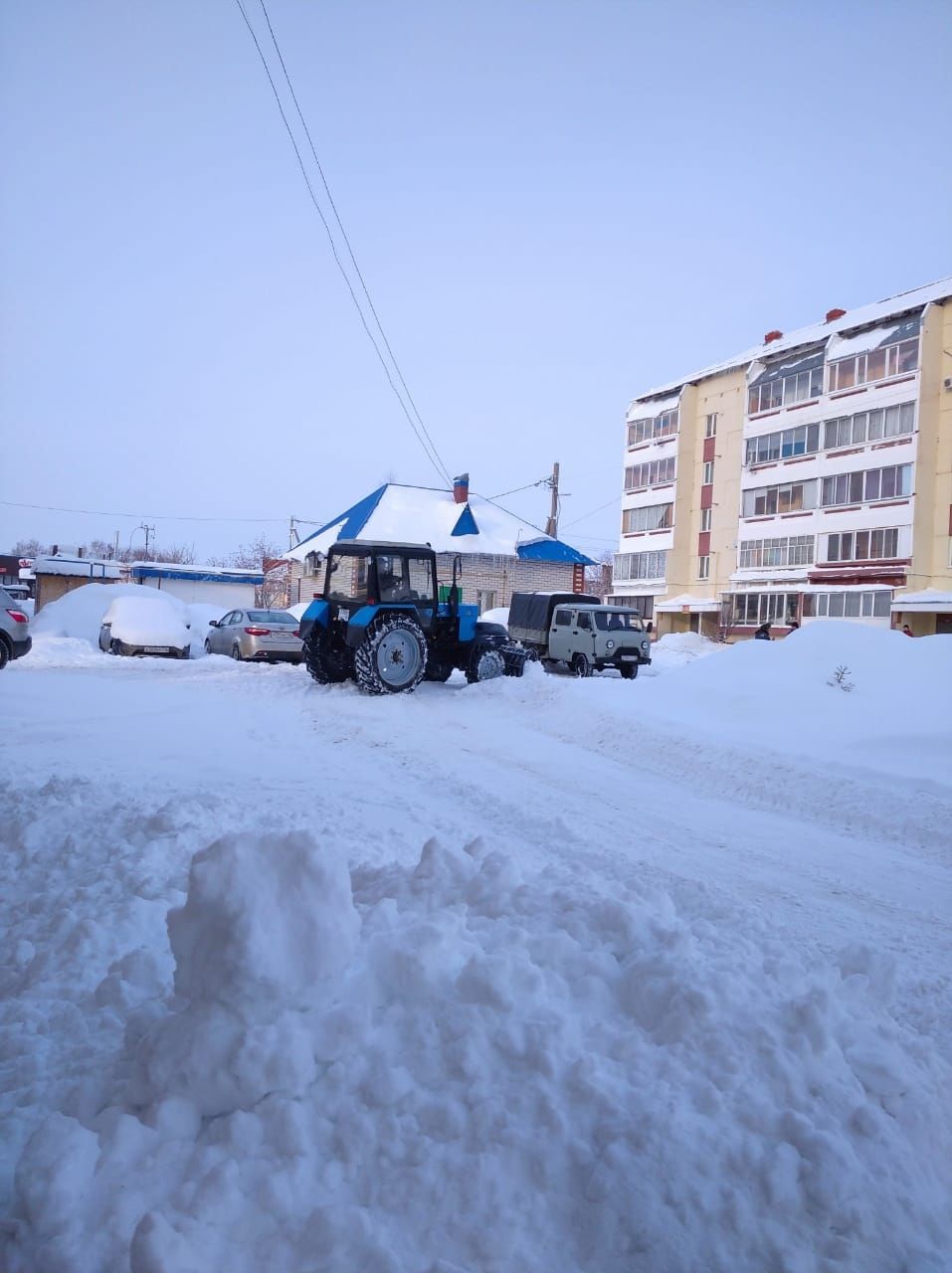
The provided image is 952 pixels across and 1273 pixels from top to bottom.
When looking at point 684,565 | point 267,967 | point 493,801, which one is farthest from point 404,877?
point 684,565

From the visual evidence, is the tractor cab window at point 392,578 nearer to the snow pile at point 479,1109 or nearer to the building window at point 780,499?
the snow pile at point 479,1109

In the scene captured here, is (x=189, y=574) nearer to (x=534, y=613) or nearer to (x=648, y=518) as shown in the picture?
(x=648, y=518)

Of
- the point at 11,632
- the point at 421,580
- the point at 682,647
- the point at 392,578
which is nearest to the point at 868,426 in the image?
the point at 682,647

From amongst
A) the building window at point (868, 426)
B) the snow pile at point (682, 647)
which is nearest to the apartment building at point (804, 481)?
the building window at point (868, 426)

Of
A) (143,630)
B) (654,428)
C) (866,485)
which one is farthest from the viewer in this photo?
(654,428)

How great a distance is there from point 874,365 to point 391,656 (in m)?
30.2

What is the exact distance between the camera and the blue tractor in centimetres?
1232

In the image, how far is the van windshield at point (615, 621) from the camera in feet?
63.5

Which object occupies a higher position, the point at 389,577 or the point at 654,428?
the point at 654,428

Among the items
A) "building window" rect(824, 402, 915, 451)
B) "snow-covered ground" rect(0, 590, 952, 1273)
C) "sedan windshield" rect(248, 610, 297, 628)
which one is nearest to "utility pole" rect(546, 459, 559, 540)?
"building window" rect(824, 402, 915, 451)

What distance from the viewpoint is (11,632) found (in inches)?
550

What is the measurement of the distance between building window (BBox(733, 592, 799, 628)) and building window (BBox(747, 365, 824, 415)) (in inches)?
349

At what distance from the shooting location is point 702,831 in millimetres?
5980

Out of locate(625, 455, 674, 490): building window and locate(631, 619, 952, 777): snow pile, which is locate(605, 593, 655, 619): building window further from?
locate(631, 619, 952, 777): snow pile
